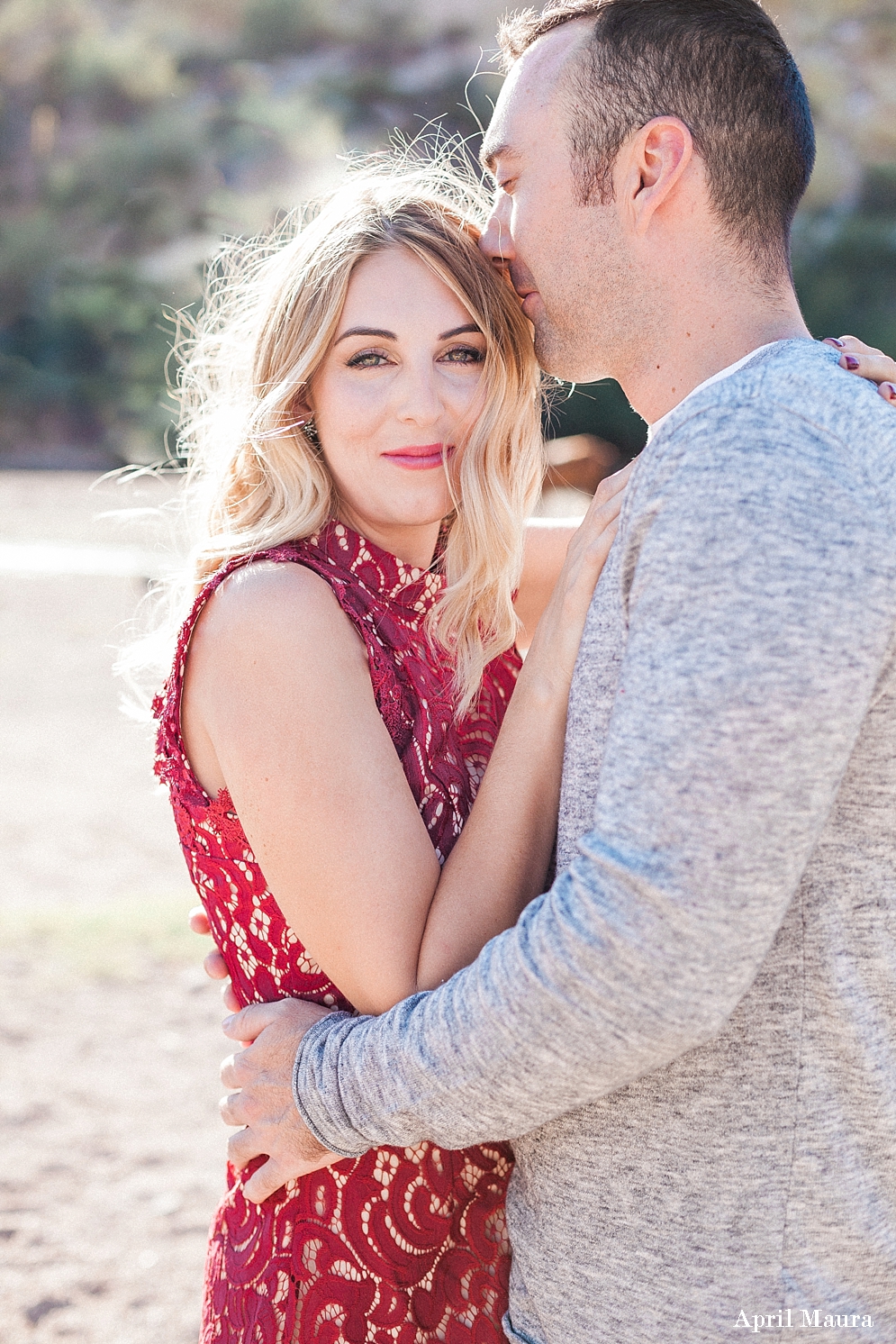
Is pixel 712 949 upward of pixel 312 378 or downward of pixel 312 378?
downward

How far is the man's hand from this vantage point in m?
1.56

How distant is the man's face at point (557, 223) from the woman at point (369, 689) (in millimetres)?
173

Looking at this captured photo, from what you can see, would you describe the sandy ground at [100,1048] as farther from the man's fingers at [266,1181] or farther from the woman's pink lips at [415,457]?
the man's fingers at [266,1181]

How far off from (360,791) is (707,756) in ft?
1.89

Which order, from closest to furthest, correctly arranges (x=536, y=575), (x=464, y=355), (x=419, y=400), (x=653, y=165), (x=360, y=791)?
(x=360, y=791), (x=653, y=165), (x=419, y=400), (x=464, y=355), (x=536, y=575)

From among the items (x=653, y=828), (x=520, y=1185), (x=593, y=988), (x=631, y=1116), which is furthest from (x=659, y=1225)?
(x=653, y=828)

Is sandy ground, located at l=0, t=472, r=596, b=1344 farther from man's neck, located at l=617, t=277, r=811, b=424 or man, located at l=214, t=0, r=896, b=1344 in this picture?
man, located at l=214, t=0, r=896, b=1344

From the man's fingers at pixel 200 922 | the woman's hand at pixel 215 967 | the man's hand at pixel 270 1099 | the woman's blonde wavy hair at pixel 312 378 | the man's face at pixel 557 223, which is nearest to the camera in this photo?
the man's hand at pixel 270 1099

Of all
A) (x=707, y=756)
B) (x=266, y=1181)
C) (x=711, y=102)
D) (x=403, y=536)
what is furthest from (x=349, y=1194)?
(x=711, y=102)

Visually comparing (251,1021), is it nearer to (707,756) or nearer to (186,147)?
(707,756)

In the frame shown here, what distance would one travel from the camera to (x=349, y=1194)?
5.39ft

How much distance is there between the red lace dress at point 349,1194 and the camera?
162 centimetres

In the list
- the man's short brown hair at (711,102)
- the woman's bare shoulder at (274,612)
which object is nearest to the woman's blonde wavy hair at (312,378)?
the woman's bare shoulder at (274,612)

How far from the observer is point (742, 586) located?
1099 mm
